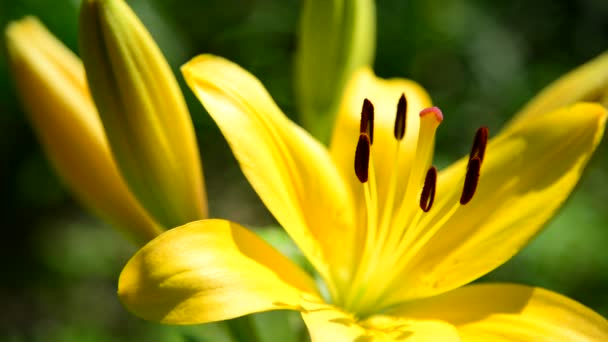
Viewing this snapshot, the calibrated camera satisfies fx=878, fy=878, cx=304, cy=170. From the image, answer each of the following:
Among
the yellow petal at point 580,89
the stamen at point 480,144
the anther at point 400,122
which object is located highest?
the yellow petal at point 580,89

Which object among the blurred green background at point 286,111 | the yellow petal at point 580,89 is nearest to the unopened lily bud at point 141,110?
the yellow petal at point 580,89

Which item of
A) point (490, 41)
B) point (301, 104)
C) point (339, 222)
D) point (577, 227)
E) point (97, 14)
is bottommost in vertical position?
point (339, 222)

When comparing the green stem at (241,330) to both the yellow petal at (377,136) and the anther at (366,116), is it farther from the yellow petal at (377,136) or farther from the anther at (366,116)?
the anther at (366,116)

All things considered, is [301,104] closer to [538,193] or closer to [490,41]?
[538,193]

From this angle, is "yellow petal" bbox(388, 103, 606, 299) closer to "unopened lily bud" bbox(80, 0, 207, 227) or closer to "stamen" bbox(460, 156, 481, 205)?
"stamen" bbox(460, 156, 481, 205)

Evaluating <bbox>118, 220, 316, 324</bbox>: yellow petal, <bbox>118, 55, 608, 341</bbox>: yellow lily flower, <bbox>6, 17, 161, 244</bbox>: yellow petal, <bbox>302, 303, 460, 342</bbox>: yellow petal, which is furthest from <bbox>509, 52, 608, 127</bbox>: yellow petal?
<bbox>6, 17, 161, 244</bbox>: yellow petal

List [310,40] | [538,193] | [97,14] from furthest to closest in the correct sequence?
[310,40] < [538,193] < [97,14]

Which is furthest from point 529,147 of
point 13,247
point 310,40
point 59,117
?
point 13,247

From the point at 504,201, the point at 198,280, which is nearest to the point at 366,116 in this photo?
the point at 504,201
